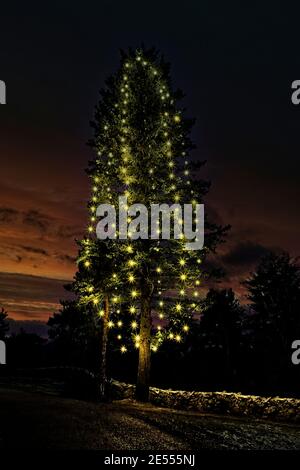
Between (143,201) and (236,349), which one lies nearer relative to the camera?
(143,201)

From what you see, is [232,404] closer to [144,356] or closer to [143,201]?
[144,356]

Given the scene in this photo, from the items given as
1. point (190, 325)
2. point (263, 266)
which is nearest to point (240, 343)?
point (263, 266)

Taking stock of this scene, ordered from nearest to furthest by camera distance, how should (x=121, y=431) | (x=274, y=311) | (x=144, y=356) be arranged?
(x=121, y=431), (x=144, y=356), (x=274, y=311)

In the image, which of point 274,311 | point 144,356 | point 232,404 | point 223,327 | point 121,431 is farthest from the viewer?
point 223,327

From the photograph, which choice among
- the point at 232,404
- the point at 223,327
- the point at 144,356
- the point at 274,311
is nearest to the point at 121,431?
the point at 232,404

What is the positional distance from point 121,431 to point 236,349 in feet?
96.5

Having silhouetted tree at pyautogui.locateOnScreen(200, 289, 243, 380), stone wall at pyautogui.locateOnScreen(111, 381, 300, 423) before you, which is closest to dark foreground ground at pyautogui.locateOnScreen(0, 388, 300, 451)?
stone wall at pyautogui.locateOnScreen(111, 381, 300, 423)

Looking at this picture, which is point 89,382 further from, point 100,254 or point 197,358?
point 197,358

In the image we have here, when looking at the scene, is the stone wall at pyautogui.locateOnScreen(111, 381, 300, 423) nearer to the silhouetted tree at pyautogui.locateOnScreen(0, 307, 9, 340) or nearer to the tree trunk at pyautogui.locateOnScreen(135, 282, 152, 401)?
the tree trunk at pyautogui.locateOnScreen(135, 282, 152, 401)

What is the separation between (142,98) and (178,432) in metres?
14.5

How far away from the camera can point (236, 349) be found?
38.1 m

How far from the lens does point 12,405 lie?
13.9 meters

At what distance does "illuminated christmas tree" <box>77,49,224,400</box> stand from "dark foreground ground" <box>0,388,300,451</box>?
5527mm

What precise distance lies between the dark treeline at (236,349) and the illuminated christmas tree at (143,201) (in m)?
8.62
